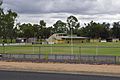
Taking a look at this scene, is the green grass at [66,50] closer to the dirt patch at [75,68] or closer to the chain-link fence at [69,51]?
the chain-link fence at [69,51]

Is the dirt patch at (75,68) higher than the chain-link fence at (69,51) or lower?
higher

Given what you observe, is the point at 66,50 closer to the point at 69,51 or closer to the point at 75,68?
the point at 69,51

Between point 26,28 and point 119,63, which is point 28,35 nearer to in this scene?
point 26,28

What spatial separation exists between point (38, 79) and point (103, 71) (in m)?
5.68

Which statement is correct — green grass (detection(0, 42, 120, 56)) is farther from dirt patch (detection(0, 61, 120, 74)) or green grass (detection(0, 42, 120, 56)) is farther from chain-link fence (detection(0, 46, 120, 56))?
dirt patch (detection(0, 61, 120, 74))

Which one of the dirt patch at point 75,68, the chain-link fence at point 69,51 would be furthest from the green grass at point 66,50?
the dirt patch at point 75,68

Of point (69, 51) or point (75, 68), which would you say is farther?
point (69, 51)

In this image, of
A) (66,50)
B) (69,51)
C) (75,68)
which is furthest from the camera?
(66,50)

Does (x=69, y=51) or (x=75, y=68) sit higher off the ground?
(x=75, y=68)

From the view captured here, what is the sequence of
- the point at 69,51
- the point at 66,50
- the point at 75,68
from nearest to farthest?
the point at 75,68
the point at 69,51
the point at 66,50

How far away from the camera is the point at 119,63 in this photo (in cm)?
2538

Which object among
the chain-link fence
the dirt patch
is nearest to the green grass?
the chain-link fence

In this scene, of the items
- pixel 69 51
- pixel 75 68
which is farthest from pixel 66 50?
pixel 75 68

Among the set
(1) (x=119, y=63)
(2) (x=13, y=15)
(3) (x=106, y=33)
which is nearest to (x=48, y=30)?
(3) (x=106, y=33)
